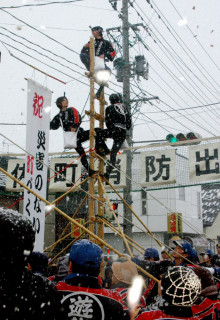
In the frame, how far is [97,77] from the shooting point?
21.7ft

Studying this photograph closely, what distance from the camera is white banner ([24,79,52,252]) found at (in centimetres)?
540

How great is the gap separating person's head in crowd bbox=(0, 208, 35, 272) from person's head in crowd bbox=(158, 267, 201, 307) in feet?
3.98

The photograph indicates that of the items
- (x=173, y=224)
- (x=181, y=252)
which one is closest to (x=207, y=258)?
(x=181, y=252)

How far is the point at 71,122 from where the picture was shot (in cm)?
652

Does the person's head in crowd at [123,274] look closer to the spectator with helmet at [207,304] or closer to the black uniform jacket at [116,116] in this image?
the spectator with helmet at [207,304]

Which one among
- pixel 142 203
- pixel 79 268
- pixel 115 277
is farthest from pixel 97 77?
pixel 142 203

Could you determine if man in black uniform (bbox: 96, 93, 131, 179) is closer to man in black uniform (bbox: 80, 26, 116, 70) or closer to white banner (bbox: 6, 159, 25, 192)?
man in black uniform (bbox: 80, 26, 116, 70)

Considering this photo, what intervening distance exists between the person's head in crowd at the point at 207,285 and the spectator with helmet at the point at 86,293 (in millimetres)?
1162

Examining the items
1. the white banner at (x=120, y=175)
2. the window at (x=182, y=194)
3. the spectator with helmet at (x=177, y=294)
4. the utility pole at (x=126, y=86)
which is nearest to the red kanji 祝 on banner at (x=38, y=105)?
the spectator with helmet at (x=177, y=294)

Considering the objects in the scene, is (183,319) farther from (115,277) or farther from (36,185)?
(36,185)

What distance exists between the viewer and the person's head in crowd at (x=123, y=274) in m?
3.43

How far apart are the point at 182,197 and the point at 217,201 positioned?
6295 mm

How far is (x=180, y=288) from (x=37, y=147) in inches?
167

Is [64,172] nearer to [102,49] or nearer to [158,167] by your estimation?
[158,167]
